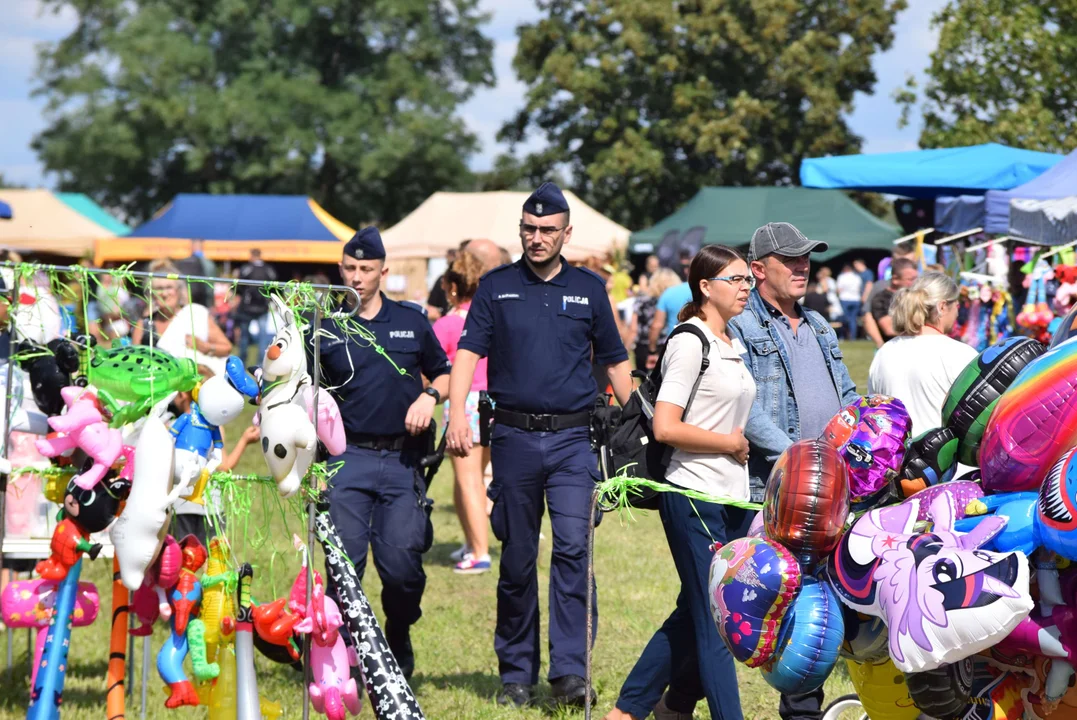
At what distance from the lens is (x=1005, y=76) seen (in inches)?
1005

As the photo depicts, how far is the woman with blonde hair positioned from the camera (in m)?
5.38

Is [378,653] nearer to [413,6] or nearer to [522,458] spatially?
[522,458]

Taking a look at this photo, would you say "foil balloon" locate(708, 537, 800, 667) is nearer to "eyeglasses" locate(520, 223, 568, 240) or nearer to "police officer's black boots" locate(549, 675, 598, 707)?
"police officer's black boots" locate(549, 675, 598, 707)

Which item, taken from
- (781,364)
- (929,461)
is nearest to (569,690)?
(781,364)

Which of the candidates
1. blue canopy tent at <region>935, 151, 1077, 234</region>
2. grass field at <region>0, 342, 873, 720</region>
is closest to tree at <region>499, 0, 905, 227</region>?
blue canopy tent at <region>935, 151, 1077, 234</region>

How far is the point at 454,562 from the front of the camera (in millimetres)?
8336

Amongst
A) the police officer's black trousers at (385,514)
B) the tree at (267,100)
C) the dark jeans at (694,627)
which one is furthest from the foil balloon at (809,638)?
the tree at (267,100)

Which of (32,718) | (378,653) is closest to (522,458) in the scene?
(378,653)

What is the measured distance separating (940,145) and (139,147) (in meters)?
27.5

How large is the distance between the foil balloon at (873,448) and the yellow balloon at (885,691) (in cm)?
47

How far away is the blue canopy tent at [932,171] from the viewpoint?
11016 millimetres

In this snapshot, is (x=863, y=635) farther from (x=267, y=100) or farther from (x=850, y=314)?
(x=267, y=100)

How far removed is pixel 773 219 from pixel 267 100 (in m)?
20.2

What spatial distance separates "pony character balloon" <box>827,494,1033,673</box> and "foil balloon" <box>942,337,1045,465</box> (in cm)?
32
